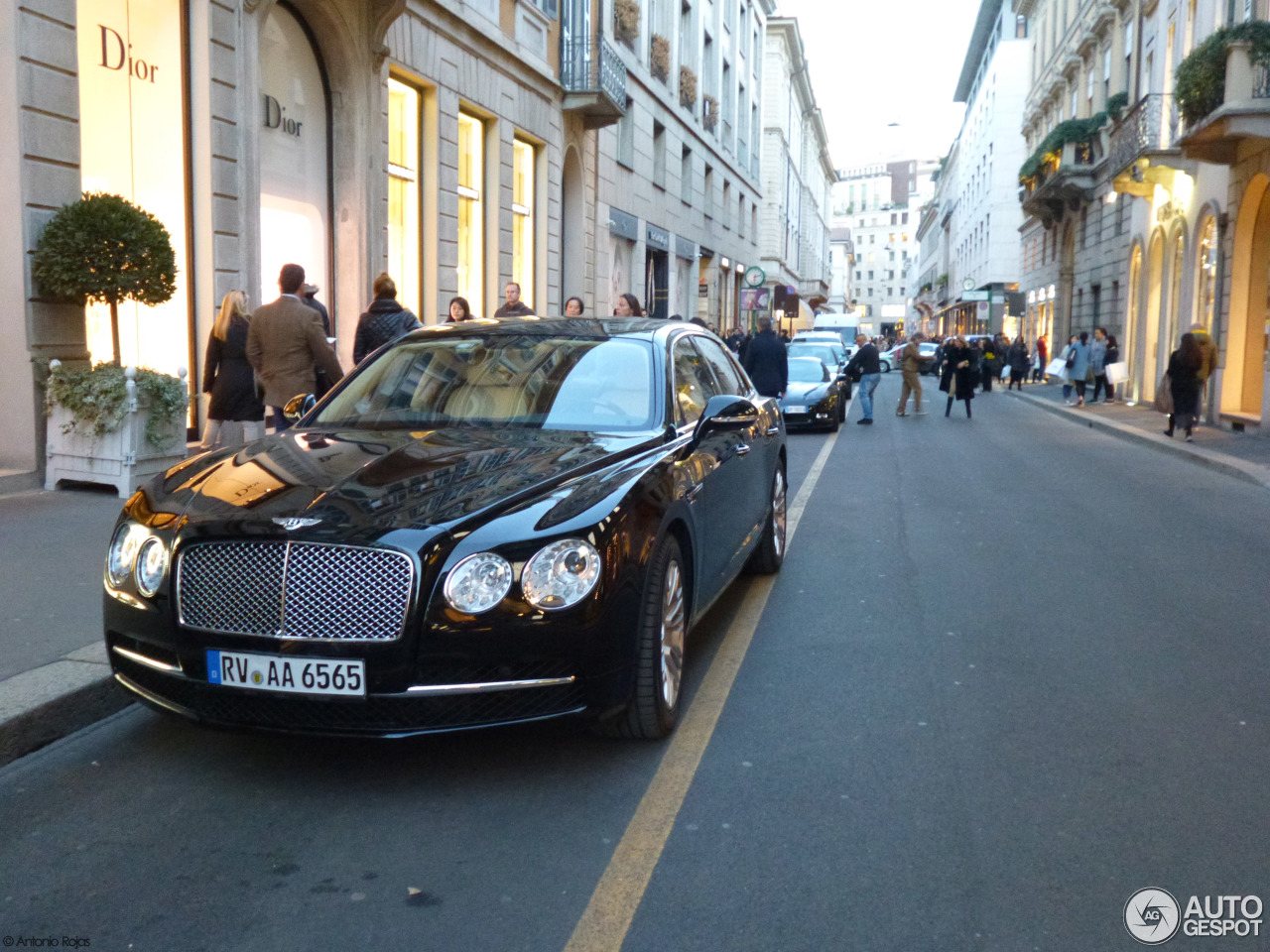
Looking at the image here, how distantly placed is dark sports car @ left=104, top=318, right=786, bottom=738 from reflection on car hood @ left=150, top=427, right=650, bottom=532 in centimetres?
1

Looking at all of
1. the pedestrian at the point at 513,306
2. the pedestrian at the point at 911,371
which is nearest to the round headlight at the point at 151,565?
the pedestrian at the point at 513,306

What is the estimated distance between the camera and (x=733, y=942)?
2941mm

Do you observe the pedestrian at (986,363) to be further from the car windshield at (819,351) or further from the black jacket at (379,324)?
the black jacket at (379,324)

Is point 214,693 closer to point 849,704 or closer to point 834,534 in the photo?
point 849,704

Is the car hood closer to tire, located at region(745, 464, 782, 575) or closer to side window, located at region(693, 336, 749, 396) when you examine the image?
side window, located at region(693, 336, 749, 396)

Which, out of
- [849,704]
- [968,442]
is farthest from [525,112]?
[849,704]

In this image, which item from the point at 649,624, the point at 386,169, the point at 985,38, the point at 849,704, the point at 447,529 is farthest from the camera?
the point at 985,38

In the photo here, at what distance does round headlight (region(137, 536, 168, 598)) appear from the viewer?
3.92 m

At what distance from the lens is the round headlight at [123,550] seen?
4066 millimetres

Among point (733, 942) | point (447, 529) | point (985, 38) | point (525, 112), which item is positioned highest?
point (985, 38)

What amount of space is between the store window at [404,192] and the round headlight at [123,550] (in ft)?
38.7

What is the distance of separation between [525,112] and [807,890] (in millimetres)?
18245

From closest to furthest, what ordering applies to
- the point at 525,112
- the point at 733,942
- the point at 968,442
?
the point at 733,942 → the point at 968,442 → the point at 525,112

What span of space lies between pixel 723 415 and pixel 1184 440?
569 inches
